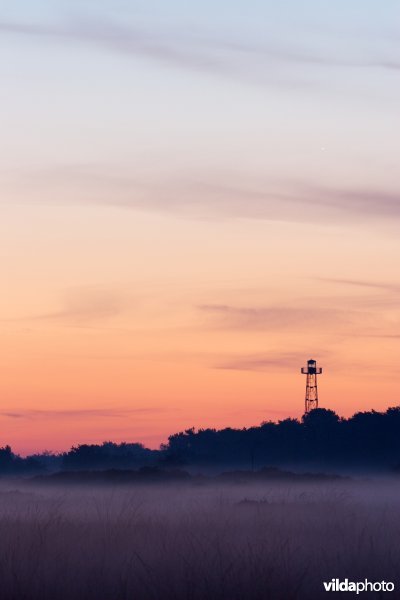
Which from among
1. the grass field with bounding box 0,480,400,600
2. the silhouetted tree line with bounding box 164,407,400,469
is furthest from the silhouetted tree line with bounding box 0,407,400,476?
the grass field with bounding box 0,480,400,600

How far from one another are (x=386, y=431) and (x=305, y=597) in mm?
101580

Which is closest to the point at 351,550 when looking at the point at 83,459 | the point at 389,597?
the point at 389,597

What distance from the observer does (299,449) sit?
11656cm

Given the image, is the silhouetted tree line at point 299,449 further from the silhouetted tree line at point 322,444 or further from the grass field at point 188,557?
the grass field at point 188,557

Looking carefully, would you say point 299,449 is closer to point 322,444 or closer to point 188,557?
point 322,444

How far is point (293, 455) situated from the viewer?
11681 centimetres

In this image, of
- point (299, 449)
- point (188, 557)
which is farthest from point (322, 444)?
point (188, 557)
